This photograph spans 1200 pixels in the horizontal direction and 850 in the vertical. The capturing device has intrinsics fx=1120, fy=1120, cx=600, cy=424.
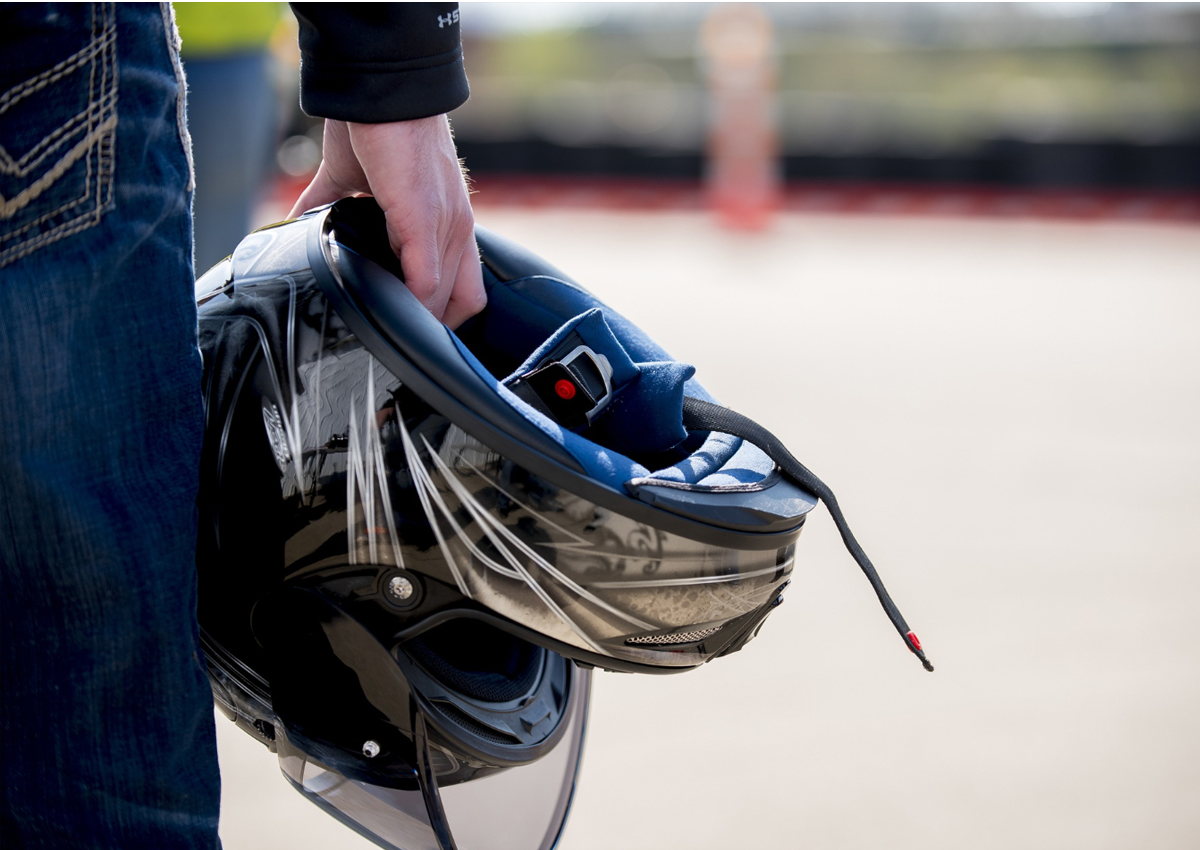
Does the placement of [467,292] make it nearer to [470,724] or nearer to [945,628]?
[470,724]

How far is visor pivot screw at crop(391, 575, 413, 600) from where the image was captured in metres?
0.81

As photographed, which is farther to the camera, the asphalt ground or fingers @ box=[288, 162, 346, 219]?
the asphalt ground

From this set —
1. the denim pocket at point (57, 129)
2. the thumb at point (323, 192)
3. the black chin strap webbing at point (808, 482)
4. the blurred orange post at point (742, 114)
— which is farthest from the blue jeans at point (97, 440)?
the blurred orange post at point (742, 114)

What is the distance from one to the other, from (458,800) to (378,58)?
0.59m

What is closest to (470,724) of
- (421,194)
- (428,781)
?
(428,781)

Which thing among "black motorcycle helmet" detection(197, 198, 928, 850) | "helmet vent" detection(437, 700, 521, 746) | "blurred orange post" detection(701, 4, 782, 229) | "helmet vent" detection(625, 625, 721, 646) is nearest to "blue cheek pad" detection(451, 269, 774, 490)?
"black motorcycle helmet" detection(197, 198, 928, 850)

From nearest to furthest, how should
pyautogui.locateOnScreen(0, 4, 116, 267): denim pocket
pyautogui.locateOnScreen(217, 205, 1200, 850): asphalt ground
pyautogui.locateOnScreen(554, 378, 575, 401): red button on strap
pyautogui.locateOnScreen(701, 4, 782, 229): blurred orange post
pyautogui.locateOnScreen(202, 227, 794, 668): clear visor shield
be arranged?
pyautogui.locateOnScreen(0, 4, 116, 267): denim pocket, pyautogui.locateOnScreen(202, 227, 794, 668): clear visor shield, pyautogui.locateOnScreen(554, 378, 575, 401): red button on strap, pyautogui.locateOnScreen(217, 205, 1200, 850): asphalt ground, pyautogui.locateOnScreen(701, 4, 782, 229): blurred orange post

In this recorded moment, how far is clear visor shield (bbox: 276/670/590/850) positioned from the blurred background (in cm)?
33

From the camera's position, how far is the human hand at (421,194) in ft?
2.72

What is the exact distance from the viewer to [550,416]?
2.90 feet

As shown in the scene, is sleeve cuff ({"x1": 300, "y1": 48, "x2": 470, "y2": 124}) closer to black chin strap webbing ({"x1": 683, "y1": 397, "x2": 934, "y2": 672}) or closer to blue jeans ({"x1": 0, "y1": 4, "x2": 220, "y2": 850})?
blue jeans ({"x1": 0, "y1": 4, "x2": 220, "y2": 850})

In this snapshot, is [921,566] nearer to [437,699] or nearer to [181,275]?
[437,699]

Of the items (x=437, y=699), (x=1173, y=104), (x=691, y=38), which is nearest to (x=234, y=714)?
(x=437, y=699)

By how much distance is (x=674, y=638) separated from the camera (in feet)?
2.81
